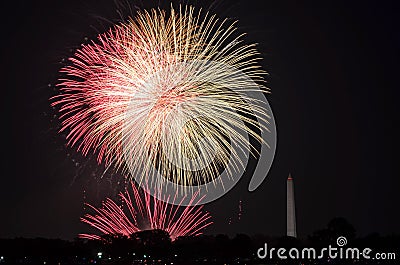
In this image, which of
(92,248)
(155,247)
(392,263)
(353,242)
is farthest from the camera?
(92,248)

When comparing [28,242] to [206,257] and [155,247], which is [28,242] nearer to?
[155,247]

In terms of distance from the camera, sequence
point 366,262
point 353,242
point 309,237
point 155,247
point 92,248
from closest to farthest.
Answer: point 366,262 → point 353,242 → point 309,237 → point 155,247 → point 92,248

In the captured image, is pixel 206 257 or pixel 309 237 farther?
pixel 206 257

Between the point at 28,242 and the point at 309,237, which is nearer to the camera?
the point at 309,237

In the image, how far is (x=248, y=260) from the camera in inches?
4375

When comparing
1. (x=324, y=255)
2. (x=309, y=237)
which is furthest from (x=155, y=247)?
(x=324, y=255)

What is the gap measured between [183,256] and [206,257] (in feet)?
12.1

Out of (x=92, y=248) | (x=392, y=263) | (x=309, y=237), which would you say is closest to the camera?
(x=392, y=263)

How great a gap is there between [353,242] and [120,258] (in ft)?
129

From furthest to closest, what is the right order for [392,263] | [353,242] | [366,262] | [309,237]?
1. [309,237]
2. [353,242]
3. [392,263]
4. [366,262]

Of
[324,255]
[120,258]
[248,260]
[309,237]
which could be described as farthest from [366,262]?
[120,258]

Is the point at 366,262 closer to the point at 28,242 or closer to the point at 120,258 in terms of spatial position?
the point at 120,258

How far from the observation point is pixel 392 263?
88.6 m

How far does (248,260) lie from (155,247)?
50.6 feet
